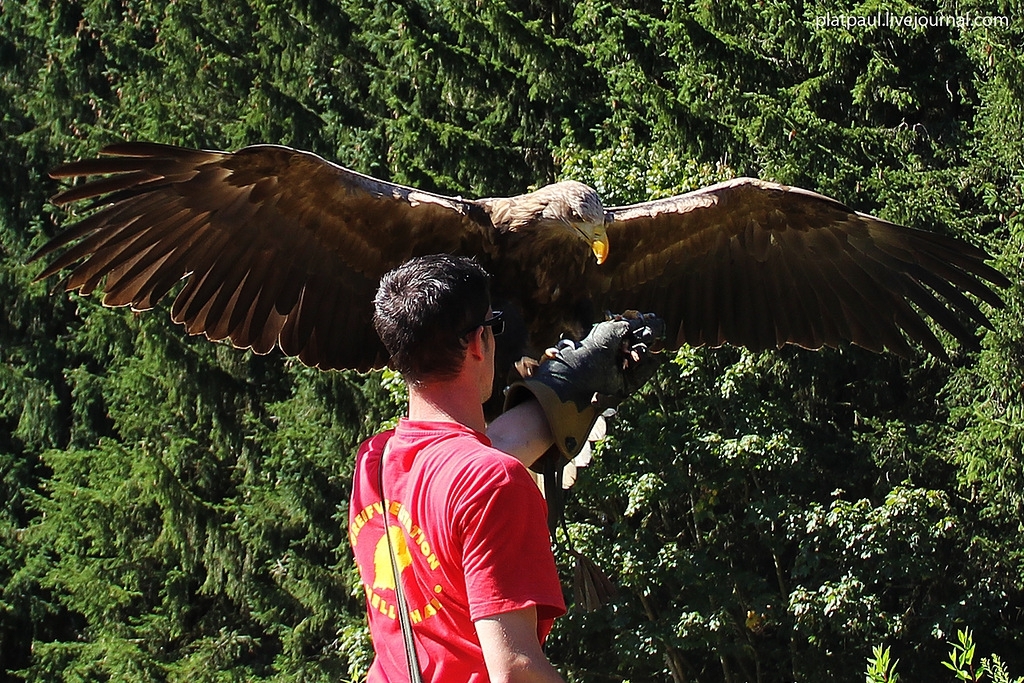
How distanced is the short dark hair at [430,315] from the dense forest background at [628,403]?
7.08 metres

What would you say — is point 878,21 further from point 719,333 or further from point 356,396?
point 719,333

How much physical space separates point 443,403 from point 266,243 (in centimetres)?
269

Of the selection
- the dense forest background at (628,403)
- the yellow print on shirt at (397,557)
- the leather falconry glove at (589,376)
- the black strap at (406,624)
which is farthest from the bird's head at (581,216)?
the dense forest background at (628,403)

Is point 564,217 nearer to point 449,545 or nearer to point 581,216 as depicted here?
point 581,216

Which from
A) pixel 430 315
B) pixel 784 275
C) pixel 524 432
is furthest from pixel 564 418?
pixel 784 275

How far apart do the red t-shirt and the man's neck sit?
0.02 metres

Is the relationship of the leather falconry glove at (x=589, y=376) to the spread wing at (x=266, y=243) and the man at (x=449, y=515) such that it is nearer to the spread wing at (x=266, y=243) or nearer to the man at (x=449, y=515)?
the man at (x=449, y=515)

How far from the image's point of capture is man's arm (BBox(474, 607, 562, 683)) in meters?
2.08

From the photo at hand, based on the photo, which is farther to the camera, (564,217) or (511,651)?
(564,217)

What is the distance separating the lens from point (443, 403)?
2316 mm

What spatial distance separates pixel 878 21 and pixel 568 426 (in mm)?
9632

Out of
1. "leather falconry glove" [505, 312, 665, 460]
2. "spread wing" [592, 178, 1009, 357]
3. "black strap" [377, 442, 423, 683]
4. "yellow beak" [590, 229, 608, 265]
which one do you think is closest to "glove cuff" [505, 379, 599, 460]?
"leather falconry glove" [505, 312, 665, 460]

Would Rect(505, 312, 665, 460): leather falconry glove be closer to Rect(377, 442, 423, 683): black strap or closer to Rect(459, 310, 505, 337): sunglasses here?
Rect(459, 310, 505, 337): sunglasses

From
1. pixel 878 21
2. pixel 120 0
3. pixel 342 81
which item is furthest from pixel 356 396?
pixel 120 0
